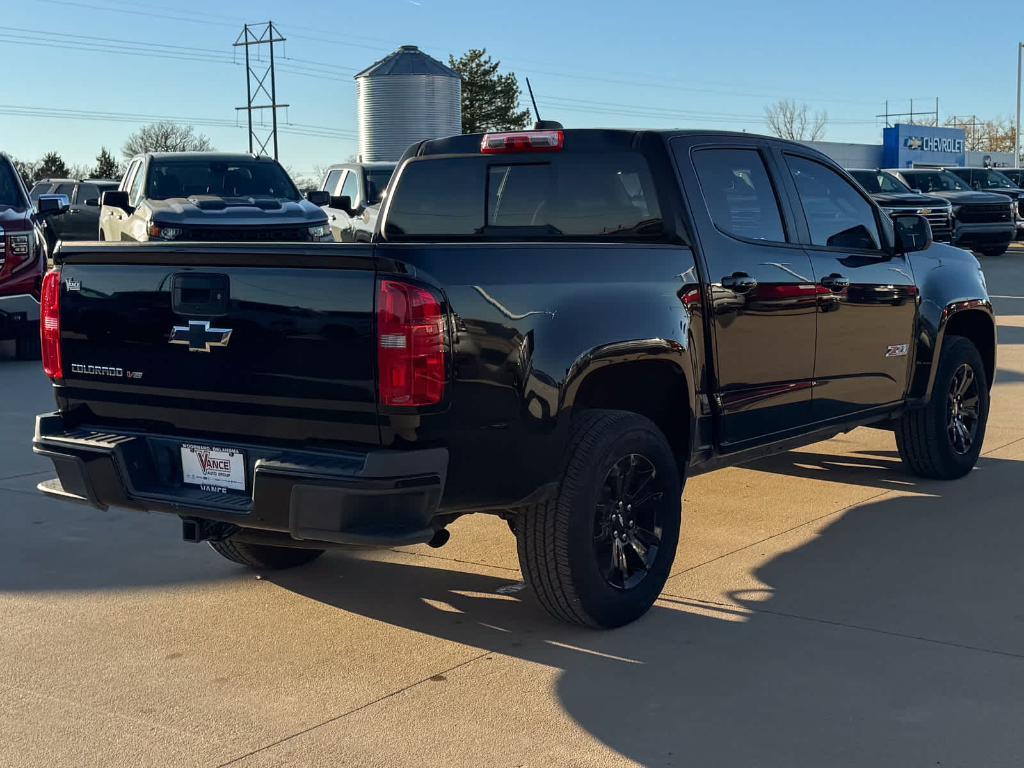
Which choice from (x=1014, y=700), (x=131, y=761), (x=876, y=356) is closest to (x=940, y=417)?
(x=876, y=356)

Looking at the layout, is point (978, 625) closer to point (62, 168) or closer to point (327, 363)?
point (327, 363)

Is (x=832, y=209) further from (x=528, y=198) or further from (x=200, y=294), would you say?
(x=200, y=294)

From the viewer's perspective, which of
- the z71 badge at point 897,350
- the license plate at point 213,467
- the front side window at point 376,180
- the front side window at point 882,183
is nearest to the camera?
the license plate at point 213,467

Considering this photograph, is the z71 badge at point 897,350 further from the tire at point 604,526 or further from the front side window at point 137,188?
the front side window at point 137,188

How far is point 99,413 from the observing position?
4.86m

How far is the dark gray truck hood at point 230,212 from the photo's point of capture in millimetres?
14102

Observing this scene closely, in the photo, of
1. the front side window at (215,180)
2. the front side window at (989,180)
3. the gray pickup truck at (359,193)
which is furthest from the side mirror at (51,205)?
the front side window at (989,180)

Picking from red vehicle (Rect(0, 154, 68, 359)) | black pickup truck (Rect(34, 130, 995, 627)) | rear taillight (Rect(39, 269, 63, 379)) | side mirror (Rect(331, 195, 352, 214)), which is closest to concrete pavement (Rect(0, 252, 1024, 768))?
black pickup truck (Rect(34, 130, 995, 627))

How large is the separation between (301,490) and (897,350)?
3.72 metres

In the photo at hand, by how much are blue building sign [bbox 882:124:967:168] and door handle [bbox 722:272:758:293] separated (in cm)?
5933

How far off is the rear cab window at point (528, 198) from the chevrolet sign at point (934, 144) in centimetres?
6259

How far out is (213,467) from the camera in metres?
4.48

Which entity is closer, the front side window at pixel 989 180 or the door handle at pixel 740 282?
the door handle at pixel 740 282

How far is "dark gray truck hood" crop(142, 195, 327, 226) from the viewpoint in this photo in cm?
1410
